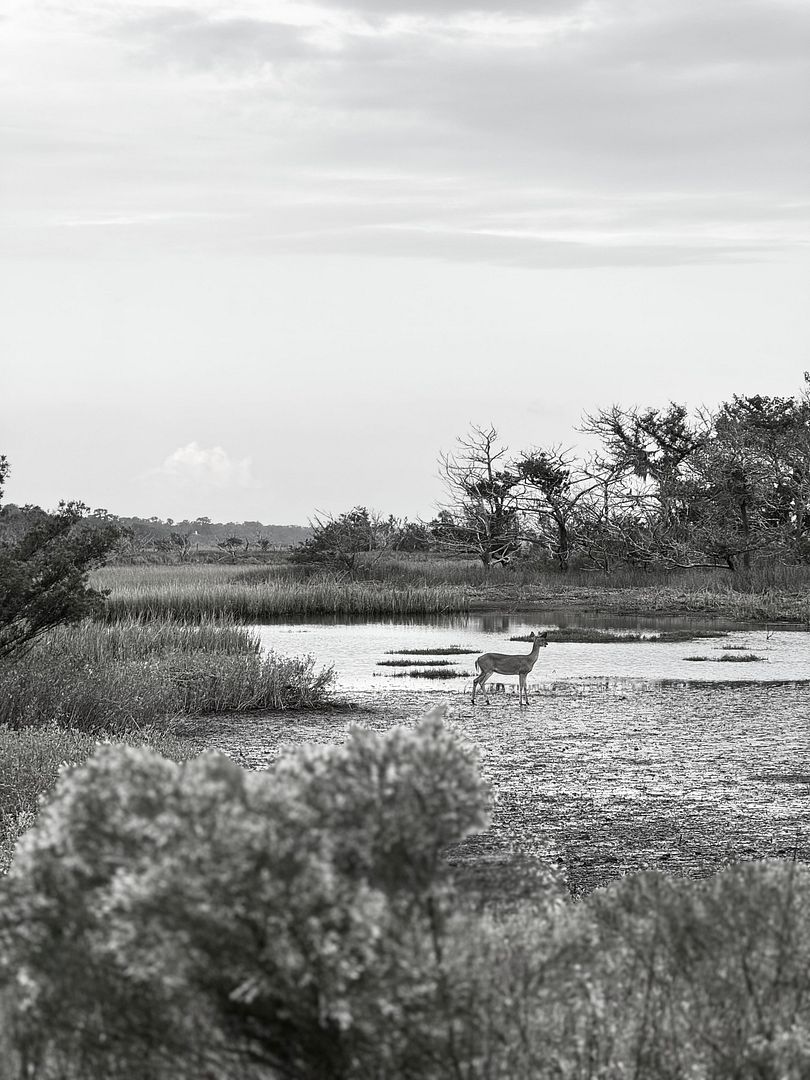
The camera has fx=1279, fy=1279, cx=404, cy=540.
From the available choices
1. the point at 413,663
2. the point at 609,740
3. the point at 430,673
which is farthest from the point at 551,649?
the point at 609,740

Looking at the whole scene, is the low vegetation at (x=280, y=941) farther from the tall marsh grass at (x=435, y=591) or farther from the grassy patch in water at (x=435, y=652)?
the tall marsh grass at (x=435, y=591)

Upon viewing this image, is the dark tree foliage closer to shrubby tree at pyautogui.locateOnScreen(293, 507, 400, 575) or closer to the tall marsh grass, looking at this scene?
the tall marsh grass

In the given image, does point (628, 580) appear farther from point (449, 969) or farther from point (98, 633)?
point (449, 969)

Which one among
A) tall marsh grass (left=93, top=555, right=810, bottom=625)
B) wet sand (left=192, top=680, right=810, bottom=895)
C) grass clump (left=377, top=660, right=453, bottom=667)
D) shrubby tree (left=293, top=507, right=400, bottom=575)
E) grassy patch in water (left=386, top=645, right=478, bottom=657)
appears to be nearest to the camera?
wet sand (left=192, top=680, right=810, bottom=895)

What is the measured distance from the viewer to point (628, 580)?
4116cm

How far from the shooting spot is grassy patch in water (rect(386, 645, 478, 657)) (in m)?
21.8

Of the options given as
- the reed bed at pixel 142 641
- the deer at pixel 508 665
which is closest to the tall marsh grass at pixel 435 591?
the reed bed at pixel 142 641

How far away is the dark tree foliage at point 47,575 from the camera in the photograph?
1102cm

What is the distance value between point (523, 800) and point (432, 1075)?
7254mm

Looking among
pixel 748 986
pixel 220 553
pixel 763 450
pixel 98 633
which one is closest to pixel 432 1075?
pixel 748 986

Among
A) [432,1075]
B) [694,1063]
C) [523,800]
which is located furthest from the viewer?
[523,800]

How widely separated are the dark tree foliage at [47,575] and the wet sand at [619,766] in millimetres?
1866

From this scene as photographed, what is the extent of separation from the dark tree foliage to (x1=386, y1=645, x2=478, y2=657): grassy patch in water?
10.3 meters

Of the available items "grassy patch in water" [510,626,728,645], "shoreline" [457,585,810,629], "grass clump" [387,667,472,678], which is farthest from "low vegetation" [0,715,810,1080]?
"shoreline" [457,585,810,629]
